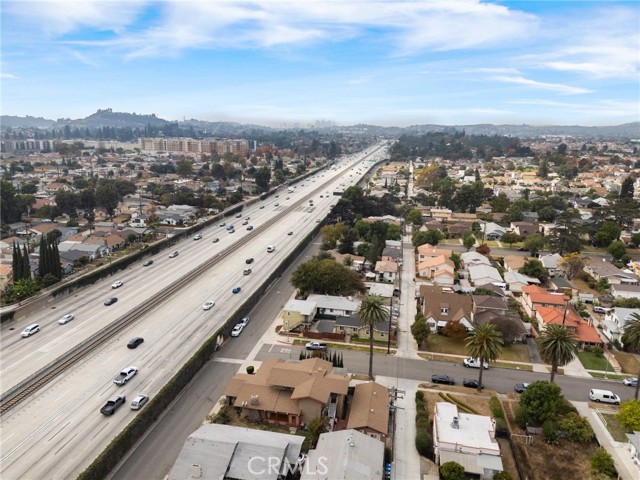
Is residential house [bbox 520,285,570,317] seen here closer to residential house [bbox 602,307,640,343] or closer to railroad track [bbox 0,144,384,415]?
residential house [bbox 602,307,640,343]

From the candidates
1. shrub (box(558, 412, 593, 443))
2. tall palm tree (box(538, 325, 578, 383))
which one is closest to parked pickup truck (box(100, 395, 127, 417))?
shrub (box(558, 412, 593, 443))

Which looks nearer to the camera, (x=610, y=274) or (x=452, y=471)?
(x=452, y=471)

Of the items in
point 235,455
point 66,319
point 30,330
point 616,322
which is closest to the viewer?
point 235,455

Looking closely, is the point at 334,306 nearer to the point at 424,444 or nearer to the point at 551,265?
the point at 424,444

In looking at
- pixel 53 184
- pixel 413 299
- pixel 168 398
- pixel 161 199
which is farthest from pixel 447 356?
pixel 53 184

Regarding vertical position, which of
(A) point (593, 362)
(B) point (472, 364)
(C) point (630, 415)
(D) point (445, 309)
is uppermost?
(D) point (445, 309)

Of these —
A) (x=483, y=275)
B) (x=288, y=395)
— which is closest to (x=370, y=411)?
(x=288, y=395)

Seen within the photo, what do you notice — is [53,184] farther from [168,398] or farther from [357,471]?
[357,471]
